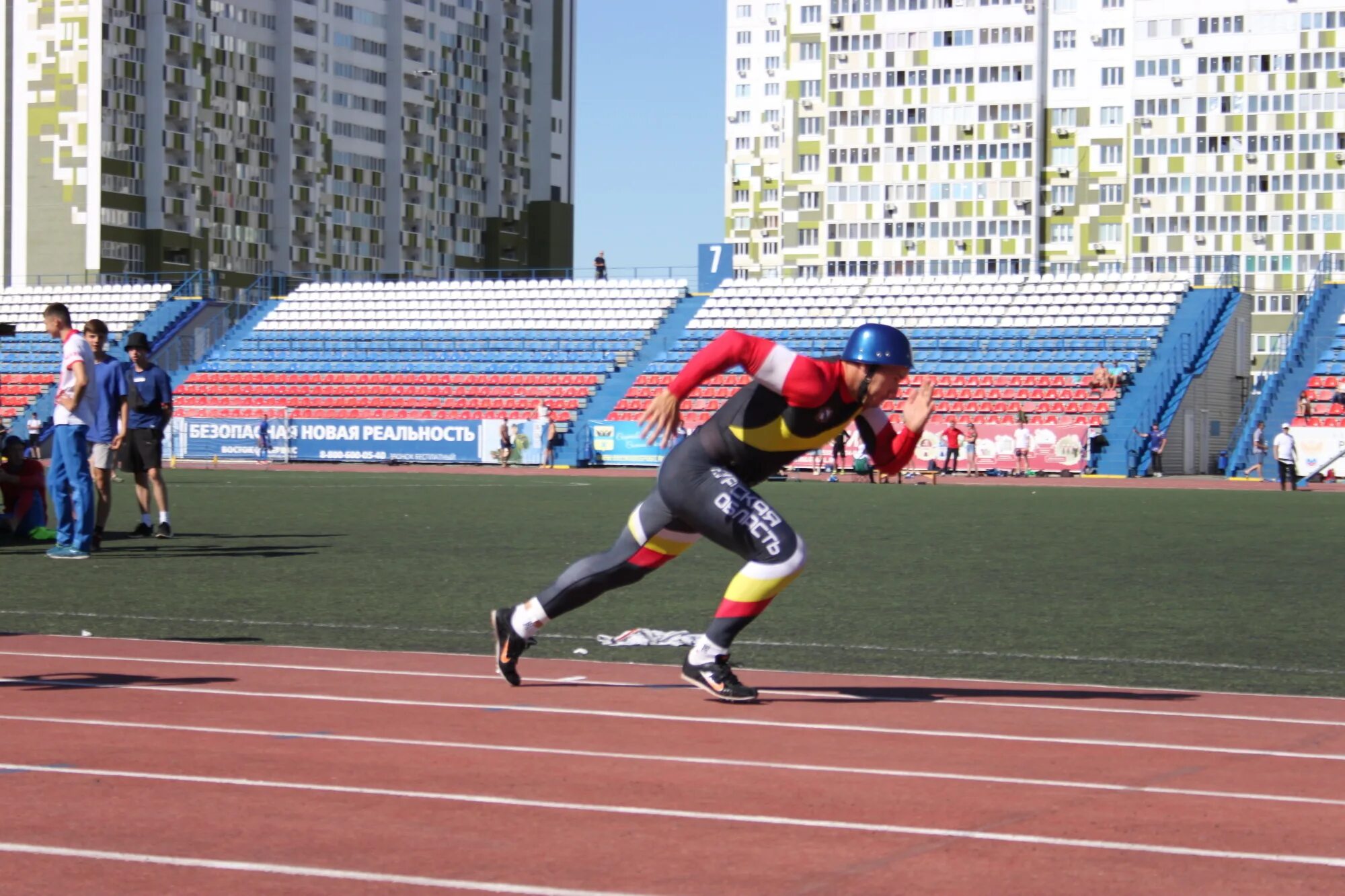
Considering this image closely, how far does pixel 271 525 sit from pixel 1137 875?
688 inches

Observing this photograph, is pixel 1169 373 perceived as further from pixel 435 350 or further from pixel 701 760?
pixel 701 760

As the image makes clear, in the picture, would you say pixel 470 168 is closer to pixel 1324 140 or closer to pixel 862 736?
pixel 1324 140

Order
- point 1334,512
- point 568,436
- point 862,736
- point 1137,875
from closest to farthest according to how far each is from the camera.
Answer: point 1137,875 → point 862,736 → point 1334,512 → point 568,436

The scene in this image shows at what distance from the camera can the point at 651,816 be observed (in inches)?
214

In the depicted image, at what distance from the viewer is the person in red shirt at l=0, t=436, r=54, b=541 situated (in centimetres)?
1702

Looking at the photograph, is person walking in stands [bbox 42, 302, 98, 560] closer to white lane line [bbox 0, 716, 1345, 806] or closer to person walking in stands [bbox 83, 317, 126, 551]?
person walking in stands [bbox 83, 317, 126, 551]

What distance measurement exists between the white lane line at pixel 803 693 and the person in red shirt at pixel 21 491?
800cm

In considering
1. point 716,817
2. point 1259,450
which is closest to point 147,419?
point 716,817

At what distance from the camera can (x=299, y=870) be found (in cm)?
466

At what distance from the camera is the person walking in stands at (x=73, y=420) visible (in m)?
14.7

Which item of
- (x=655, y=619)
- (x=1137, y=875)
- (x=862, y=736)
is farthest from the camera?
(x=655, y=619)

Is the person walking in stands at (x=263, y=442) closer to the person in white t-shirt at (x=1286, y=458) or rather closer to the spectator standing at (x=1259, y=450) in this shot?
the spectator standing at (x=1259, y=450)

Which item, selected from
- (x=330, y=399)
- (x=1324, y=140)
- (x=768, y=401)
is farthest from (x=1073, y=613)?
(x=1324, y=140)

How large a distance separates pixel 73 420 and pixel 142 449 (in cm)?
286
